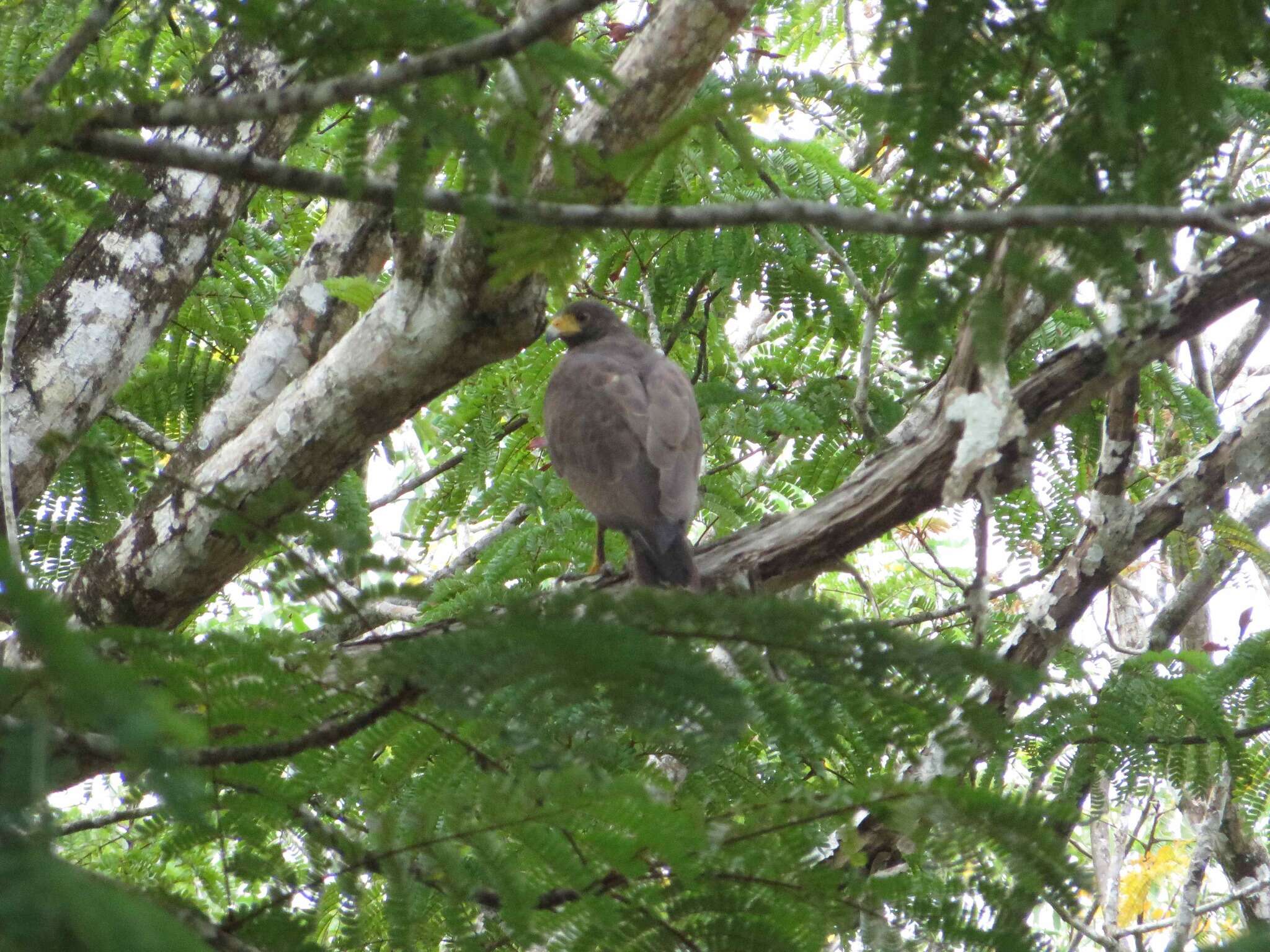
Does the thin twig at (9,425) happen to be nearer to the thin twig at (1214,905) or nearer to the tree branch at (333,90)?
the tree branch at (333,90)

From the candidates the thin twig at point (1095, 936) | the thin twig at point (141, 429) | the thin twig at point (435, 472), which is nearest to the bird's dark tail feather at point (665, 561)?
the thin twig at point (435, 472)

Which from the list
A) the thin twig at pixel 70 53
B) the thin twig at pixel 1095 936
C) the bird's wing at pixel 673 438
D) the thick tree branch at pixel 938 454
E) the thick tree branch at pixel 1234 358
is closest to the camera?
the thin twig at pixel 70 53

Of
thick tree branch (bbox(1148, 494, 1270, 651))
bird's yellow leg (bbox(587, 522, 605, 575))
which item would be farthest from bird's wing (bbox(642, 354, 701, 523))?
thick tree branch (bbox(1148, 494, 1270, 651))

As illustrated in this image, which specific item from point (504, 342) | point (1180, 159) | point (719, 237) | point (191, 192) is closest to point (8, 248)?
point (191, 192)

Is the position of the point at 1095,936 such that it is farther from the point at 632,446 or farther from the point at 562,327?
the point at 562,327

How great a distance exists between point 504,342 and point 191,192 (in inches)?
53.6

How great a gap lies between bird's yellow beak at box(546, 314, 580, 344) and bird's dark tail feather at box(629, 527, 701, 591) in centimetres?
170

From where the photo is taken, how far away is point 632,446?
4.99 meters

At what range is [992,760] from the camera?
2.95 m

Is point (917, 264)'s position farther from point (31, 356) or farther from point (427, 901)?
point (31, 356)

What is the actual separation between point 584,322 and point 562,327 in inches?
5.1

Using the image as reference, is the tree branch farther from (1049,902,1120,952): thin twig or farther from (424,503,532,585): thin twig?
(424,503,532,585): thin twig

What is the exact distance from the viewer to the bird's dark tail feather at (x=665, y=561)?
4.21m

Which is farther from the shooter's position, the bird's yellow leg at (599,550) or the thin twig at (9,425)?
the bird's yellow leg at (599,550)
